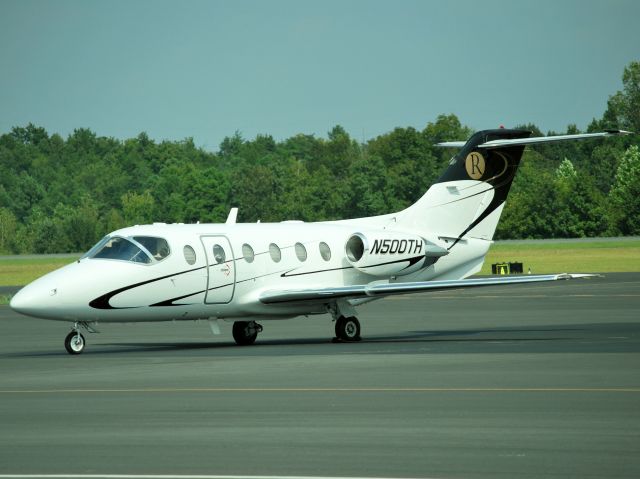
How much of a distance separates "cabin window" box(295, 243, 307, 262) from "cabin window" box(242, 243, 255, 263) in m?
1.26

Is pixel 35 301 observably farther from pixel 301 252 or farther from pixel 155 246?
pixel 301 252

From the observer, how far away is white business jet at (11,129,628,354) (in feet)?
81.7

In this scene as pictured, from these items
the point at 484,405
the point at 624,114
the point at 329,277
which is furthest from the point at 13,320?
the point at 624,114

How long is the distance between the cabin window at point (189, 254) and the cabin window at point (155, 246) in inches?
14.7

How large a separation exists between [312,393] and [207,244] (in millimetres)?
10369

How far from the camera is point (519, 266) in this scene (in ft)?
214

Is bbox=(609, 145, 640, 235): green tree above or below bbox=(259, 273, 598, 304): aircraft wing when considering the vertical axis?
above

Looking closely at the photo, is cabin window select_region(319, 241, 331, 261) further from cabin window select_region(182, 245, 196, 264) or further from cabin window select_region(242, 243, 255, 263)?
cabin window select_region(182, 245, 196, 264)

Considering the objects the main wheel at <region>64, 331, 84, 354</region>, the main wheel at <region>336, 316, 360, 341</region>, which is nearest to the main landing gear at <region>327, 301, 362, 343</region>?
the main wheel at <region>336, 316, 360, 341</region>

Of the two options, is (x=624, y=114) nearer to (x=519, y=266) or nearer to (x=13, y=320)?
(x=519, y=266)

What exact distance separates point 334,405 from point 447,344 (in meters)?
10.2

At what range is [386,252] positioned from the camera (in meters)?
29.2

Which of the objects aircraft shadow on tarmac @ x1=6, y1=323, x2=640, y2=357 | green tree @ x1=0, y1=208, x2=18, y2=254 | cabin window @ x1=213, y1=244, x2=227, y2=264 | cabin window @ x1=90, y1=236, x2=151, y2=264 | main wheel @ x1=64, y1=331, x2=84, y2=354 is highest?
green tree @ x1=0, y1=208, x2=18, y2=254

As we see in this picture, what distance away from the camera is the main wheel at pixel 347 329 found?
27172 mm
